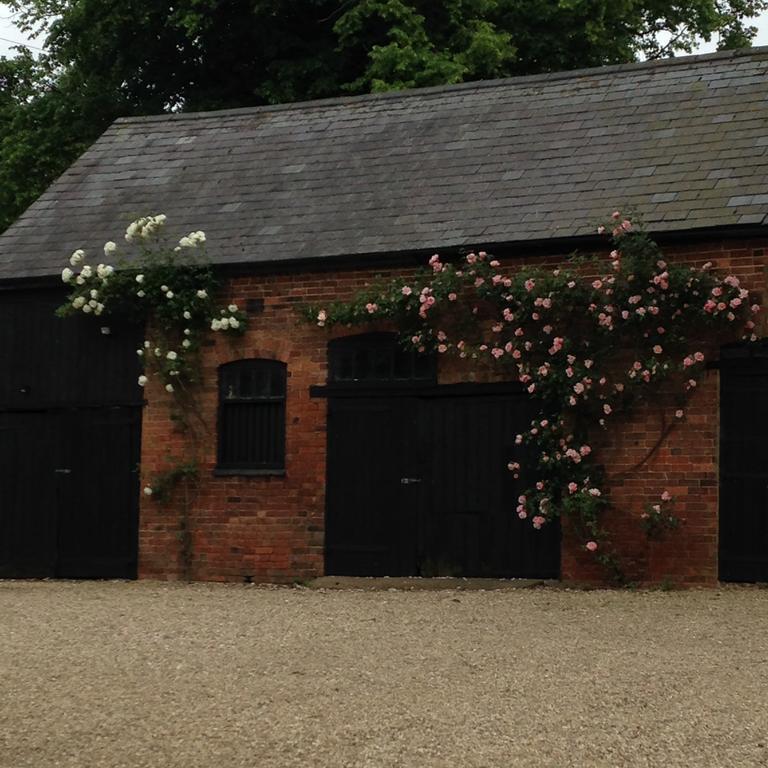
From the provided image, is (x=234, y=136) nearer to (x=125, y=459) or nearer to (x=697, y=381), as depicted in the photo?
(x=125, y=459)

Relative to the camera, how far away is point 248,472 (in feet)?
49.5

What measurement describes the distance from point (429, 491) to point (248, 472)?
2.16 metres

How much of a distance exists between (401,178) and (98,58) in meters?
12.6

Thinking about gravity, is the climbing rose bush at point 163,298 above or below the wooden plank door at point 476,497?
above

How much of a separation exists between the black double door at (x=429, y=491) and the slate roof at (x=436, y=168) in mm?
1836

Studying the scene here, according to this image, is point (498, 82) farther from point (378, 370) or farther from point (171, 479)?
point (171, 479)

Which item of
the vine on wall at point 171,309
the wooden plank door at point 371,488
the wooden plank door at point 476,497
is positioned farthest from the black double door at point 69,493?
the wooden plank door at point 476,497

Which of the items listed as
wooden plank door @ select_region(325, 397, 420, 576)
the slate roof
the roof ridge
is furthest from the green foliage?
the roof ridge

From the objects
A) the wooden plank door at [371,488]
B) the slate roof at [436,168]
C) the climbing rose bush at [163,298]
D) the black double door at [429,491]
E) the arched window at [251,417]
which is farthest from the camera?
the climbing rose bush at [163,298]

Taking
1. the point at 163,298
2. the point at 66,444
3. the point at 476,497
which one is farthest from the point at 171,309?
the point at 476,497

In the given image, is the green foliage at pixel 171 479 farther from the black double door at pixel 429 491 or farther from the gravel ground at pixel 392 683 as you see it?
the gravel ground at pixel 392 683

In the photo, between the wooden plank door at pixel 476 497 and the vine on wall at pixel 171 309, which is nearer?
the wooden plank door at pixel 476 497

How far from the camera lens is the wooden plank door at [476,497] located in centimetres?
1392

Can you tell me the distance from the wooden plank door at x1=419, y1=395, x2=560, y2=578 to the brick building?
2 centimetres
